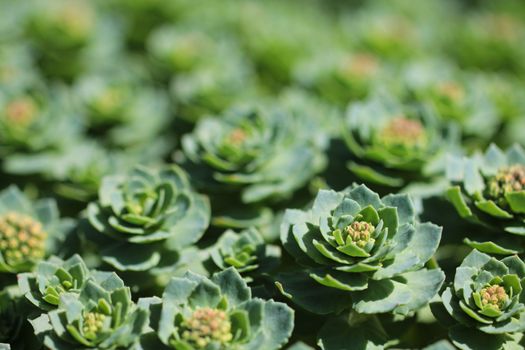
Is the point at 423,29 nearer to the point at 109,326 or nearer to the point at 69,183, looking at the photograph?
the point at 69,183

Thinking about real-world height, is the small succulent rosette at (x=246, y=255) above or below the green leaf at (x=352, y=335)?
above

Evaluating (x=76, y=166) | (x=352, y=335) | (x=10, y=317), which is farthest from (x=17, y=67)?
(x=352, y=335)

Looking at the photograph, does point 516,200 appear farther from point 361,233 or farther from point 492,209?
point 361,233

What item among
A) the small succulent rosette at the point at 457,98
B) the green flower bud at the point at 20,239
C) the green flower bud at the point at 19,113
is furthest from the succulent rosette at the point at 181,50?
the green flower bud at the point at 20,239

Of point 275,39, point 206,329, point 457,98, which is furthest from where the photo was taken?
point 275,39

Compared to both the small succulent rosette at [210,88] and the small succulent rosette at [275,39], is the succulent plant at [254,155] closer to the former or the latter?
the small succulent rosette at [210,88]
